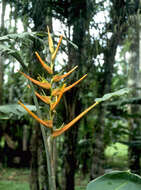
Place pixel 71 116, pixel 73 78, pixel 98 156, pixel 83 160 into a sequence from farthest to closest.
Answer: pixel 83 160 → pixel 98 156 → pixel 71 116 → pixel 73 78

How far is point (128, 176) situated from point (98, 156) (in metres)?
1.43

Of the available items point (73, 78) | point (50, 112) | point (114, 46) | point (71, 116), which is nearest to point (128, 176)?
point (50, 112)

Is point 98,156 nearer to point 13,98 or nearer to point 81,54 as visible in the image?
point 81,54

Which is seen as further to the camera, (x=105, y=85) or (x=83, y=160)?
(x=83, y=160)

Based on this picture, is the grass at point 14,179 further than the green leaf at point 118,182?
Yes

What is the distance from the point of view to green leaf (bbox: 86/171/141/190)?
629 mm

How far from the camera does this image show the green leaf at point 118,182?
2.06ft

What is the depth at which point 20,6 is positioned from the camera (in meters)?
1.61

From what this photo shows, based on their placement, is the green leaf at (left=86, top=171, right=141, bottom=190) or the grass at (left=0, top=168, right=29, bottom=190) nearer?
the green leaf at (left=86, top=171, right=141, bottom=190)

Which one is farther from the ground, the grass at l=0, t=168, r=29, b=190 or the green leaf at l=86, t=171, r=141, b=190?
the green leaf at l=86, t=171, r=141, b=190

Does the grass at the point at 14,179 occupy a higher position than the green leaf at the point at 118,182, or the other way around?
the green leaf at the point at 118,182

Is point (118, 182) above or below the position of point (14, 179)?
above

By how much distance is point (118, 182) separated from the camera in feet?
2.13

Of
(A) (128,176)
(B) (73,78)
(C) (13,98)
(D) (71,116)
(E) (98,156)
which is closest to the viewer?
(A) (128,176)
